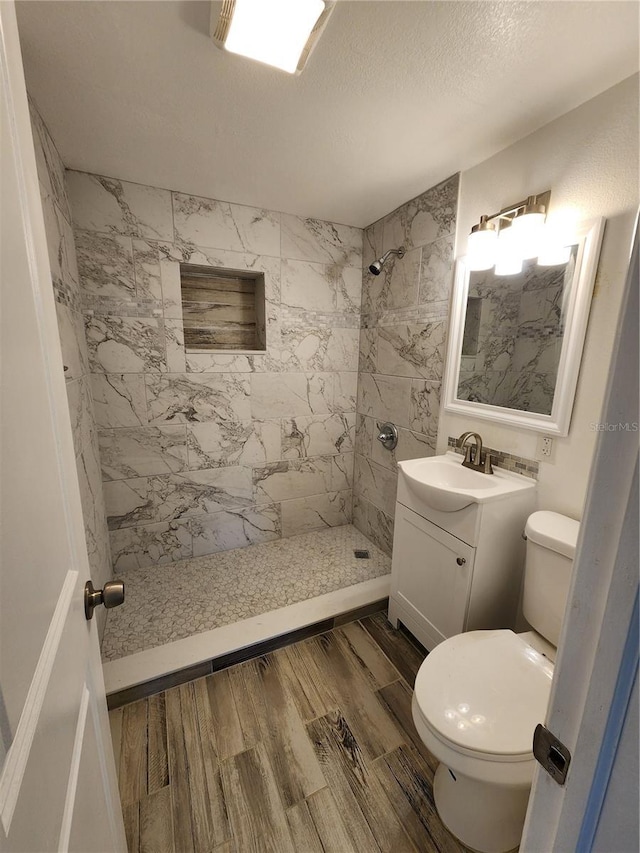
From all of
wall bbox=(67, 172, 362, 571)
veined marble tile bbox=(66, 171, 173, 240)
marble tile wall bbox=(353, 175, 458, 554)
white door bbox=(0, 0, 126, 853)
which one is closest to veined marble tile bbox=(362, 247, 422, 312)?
marble tile wall bbox=(353, 175, 458, 554)

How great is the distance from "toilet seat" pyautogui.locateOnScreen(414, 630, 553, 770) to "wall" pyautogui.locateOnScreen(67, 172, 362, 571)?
164 cm

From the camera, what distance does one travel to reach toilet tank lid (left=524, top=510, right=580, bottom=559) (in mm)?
1213

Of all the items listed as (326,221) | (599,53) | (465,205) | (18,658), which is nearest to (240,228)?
(326,221)

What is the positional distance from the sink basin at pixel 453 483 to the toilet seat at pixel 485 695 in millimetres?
491

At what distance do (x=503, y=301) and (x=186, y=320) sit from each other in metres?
1.90

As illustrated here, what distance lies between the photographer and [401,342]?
2211 mm

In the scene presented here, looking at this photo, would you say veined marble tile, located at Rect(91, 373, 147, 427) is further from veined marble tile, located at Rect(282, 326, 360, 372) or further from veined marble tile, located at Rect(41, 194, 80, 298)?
veined marble tile, located at Rect(282, 326, 360, 372)

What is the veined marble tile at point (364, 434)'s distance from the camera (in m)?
2.58

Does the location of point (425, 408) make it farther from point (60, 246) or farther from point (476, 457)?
point (60, 246)

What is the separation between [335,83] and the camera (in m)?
1.19

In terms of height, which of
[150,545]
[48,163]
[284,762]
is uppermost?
[48,163]

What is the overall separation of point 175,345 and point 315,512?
161 cm

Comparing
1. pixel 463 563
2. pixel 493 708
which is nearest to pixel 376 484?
pixel 463 563

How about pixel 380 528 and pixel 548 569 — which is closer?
pixel 548 569
